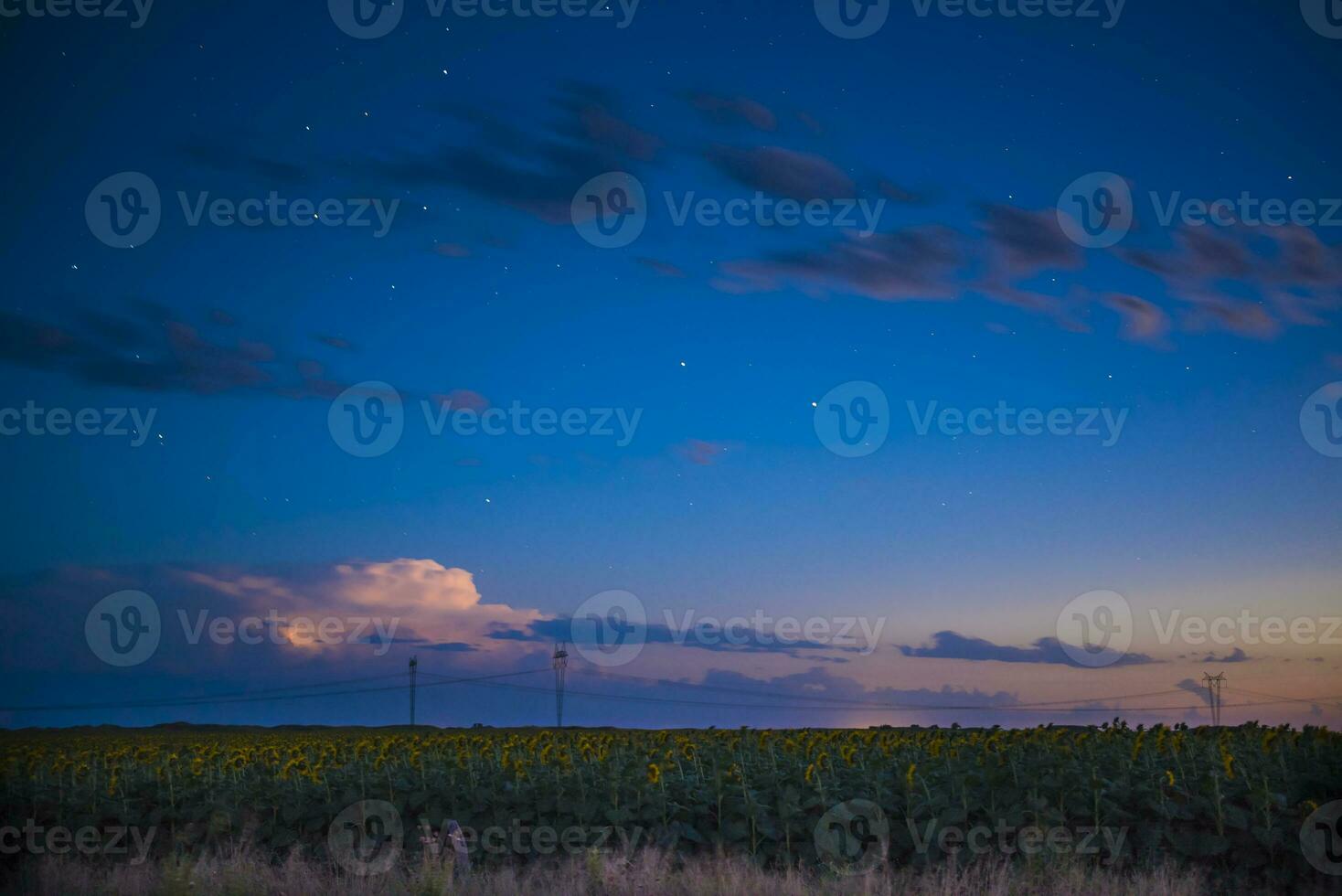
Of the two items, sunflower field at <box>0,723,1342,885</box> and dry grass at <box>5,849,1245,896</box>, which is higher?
sunflower field at <box>0,723,1342,885</box>

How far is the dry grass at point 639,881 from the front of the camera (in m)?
12.5

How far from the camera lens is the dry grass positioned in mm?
12492

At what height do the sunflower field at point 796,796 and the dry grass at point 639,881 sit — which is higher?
the sunflower field at point 796,796

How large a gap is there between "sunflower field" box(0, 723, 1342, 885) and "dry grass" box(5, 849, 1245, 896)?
19.0 inches

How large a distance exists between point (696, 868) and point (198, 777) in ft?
33.5

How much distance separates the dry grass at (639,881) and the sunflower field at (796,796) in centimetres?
48

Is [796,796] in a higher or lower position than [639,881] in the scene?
higher

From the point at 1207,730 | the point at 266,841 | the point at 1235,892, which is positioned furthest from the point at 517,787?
the point at 1207,730

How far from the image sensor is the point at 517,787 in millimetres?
16453

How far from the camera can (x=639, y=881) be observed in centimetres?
1281

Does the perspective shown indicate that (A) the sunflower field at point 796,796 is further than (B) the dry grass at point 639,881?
Yes

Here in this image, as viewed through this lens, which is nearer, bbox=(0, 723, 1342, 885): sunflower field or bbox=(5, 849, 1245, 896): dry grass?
bbox=(5, 849, 1245, 896): dry grass

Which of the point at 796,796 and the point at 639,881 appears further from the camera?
the point at 796,796

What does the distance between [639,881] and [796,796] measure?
9.92ft
